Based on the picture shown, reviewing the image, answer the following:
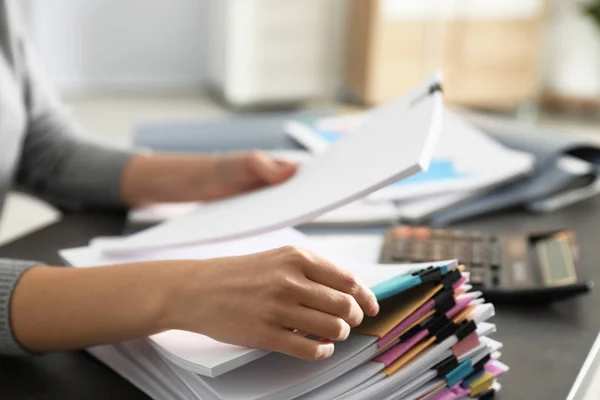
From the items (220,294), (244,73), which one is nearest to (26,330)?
(220,294)

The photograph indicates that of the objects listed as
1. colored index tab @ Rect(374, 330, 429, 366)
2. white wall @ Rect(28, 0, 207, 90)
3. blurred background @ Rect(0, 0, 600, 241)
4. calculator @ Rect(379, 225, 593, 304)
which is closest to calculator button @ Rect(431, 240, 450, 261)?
calculator @ Rect(379, 225, 593, 304)

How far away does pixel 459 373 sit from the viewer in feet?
1.67

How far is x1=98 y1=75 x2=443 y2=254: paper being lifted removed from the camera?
1.77 ft

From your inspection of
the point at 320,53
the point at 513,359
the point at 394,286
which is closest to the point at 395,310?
the point at 394,286

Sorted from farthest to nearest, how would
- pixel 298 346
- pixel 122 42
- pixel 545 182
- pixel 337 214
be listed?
pixel 122 42
pixel 545 182
pixel 337 214
pixel 298 346

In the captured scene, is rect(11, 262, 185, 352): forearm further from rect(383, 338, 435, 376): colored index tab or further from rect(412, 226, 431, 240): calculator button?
rect(412, 226, 431, 240): calculator button

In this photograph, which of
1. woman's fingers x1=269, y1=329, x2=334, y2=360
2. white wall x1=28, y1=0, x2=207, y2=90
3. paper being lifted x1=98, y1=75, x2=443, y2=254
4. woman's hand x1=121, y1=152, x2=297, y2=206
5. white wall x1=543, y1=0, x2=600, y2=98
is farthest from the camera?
white wall x1=28, y1=0, x2=207, y2=90

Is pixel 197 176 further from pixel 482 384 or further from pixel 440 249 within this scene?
pixel 482 384

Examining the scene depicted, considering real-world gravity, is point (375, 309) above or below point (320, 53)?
above

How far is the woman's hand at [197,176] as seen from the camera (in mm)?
830

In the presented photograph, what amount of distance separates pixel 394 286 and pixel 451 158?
1.80 ft

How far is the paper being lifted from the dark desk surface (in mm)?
120

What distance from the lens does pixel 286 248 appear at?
0.47 meters

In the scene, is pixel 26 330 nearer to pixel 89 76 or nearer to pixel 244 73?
pixel 244 73
